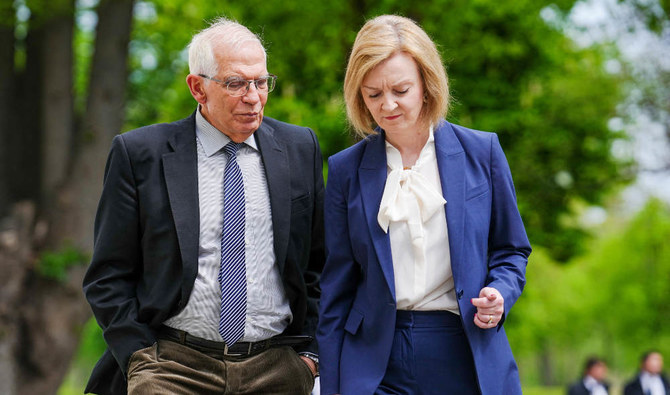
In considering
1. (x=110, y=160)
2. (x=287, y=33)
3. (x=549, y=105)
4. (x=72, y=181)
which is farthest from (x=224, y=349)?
(x=549, y=105)

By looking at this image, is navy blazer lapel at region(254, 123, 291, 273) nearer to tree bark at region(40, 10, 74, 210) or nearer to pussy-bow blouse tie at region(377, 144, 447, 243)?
pussy-bow blouse tie at region(377, 144, 447, 243)

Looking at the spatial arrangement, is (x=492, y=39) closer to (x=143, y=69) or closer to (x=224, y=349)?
(x=143, y=69)

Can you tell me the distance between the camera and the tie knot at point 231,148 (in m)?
4.46

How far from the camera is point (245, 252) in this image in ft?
14.0

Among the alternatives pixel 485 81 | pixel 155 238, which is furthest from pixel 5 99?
pixel 155 238

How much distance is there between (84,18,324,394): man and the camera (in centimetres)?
423

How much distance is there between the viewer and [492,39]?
16.5m

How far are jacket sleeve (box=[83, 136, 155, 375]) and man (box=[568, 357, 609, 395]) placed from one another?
1636 cm

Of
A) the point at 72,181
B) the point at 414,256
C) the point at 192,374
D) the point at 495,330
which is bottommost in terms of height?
the point at 72,181

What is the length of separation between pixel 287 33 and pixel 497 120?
152 inches

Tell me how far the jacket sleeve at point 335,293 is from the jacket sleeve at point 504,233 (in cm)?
58

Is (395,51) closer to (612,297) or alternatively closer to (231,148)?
(231,148)

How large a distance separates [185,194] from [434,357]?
1383 mm

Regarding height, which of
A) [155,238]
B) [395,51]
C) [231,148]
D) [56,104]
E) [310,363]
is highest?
[395,51]
